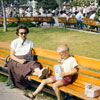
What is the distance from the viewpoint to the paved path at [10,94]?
212 inches

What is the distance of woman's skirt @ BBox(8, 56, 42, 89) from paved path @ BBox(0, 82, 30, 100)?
16cm

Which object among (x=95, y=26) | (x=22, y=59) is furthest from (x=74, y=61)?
(x=95, y=26)

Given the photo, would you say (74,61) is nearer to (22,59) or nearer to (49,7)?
(22,59)

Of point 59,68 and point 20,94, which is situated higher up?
point 59,68

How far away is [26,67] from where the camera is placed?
552 cm

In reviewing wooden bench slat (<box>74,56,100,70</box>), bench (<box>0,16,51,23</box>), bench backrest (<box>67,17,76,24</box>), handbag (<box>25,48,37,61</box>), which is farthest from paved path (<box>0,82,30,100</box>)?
bench (<box>0,16,51,23</box>)

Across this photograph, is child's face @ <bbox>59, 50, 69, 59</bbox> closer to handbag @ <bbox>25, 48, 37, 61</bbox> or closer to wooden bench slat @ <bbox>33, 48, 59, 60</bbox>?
wooden bench slat @ <bbox>33, 48, 59, 60</bbox>

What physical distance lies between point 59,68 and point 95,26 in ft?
42.8

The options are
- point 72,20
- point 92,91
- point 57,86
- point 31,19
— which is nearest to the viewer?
point 92,91

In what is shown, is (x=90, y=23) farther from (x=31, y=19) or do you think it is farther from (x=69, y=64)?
(x=69, y=64)

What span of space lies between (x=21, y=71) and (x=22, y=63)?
0.19 meters

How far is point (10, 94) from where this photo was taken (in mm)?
5594

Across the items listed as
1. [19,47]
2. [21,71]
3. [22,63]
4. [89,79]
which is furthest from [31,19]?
[89,79]

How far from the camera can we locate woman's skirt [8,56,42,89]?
547cm
